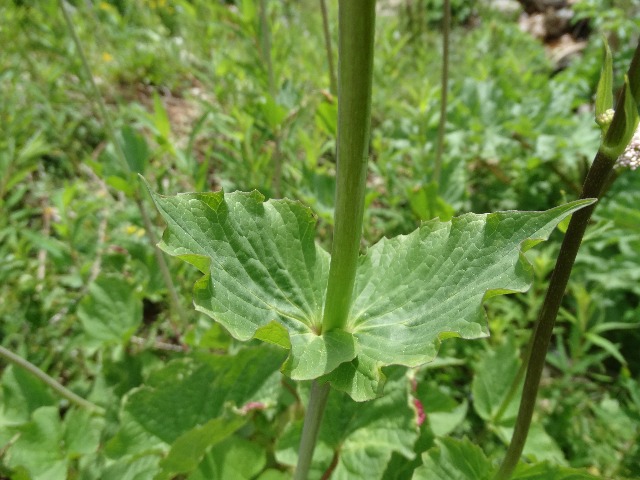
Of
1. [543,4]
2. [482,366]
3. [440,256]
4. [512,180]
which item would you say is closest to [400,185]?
[512,180]

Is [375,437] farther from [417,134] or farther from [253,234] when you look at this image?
[417,134]

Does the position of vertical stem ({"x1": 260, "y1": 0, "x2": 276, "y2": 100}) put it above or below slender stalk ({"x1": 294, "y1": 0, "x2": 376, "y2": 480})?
above

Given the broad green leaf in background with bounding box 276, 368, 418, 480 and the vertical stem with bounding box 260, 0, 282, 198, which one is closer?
the broad green leaf in background with bounding box 276, 368, 418, 480

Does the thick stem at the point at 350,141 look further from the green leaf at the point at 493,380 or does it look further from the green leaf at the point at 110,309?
the green leaf at the point at 110,309

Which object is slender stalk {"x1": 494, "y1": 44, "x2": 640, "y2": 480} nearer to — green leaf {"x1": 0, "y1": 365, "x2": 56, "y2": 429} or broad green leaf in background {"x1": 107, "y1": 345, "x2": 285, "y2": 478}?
broad green leaf in background {"x1": 107, "y1": 345, "x2": 285, "y2": 478}

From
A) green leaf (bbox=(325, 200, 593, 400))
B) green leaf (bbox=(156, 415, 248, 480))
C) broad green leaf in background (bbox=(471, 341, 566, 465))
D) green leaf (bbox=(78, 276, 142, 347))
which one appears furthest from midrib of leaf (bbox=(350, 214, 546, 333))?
green leaf (bbox=(78, 276, 142, 347))

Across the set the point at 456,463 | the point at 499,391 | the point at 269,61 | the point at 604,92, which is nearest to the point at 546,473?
the point at 456,463
